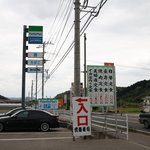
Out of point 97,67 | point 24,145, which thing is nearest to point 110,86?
point 97,67

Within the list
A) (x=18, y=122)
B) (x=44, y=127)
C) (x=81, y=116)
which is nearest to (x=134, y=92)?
(x=44, y=127)

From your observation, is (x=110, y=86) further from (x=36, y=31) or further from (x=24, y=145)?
(x=36, y=31)

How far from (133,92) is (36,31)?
87.2 metres

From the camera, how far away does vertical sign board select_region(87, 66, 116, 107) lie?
408 inches

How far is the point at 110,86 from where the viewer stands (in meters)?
10.5

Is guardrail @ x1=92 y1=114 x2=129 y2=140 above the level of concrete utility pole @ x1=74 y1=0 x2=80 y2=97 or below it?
below

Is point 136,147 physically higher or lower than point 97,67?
lower

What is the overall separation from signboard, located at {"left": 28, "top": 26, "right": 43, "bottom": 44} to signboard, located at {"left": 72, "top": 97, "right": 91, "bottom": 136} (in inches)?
595

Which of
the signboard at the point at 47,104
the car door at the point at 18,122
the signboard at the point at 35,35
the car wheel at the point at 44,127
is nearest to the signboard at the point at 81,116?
the car wheel at the point at 44,127

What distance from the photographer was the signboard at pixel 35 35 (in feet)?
77.3

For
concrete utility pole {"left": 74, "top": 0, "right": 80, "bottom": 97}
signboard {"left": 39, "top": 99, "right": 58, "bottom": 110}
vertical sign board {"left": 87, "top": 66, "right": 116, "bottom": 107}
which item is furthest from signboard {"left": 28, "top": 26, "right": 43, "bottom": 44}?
vertical sign board {"left": 87, "top": 66, "right": 116, "bottom": 107}

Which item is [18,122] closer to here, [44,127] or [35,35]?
[44,127]

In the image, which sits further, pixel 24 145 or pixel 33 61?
pixel 33 61

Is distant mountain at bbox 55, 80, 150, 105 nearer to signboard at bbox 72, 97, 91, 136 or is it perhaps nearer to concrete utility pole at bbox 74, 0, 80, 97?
concrete utility pole at bbox 74, 0, 80, 97
